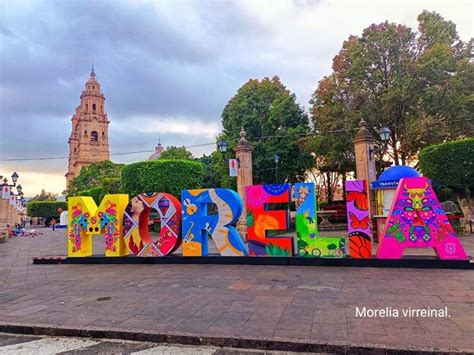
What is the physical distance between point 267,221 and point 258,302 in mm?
4259

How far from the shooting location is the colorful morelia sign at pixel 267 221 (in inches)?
409

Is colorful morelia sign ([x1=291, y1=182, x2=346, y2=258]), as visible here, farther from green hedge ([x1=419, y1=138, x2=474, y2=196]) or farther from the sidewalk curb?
green hedge ([x1=419, y1=138, x2=474, y2=196])

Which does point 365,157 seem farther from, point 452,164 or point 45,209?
point 45,209

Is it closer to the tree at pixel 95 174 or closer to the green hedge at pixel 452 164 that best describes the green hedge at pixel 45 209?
the tree at pixel 95 174

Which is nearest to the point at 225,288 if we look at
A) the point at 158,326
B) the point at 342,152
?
the point at 158,326

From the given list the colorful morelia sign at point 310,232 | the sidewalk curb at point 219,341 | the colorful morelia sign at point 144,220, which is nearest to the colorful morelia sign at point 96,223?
the colorful morelia sign at point 144,220

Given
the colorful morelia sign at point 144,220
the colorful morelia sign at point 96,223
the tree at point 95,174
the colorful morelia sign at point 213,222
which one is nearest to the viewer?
the colorful morelia sign at point 213,222

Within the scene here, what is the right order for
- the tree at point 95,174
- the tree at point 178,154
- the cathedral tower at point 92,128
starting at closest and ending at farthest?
1. the tree at point 178,154
2. the tree at point 95,174
3. the cathedral tower at point 92,128

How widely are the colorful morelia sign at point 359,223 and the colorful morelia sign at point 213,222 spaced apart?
3.26 m

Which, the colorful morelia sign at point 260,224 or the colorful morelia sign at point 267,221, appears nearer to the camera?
the colorful morelia sign at point 260,224

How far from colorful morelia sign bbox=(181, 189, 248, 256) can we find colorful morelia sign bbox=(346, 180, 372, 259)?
3262mm

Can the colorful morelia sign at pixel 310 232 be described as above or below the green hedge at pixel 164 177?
below

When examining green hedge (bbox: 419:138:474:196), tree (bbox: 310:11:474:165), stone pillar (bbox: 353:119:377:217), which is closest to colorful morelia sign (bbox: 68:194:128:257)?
stone pillar (bbox: 353:119:377:217)

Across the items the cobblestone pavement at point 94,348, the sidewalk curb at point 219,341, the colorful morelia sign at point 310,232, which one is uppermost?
the colorful morelia sign at point 310,232
